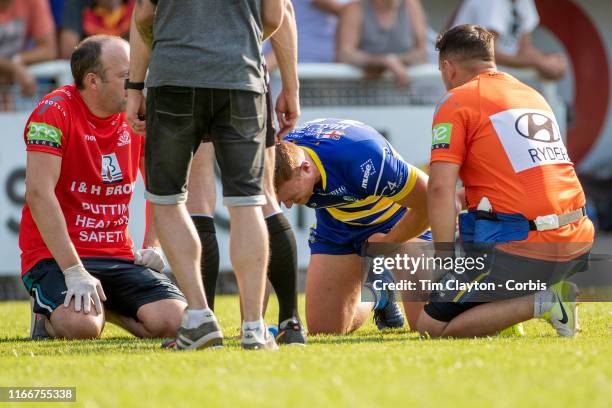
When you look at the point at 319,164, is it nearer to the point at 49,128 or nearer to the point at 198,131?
the point at 198,131

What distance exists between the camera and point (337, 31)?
9.48 m

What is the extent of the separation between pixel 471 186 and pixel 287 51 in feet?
3.86

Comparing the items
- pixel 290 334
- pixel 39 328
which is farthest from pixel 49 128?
pixel 290 334

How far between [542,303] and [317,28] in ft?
16.9

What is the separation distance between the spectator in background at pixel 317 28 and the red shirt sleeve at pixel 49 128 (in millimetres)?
4258

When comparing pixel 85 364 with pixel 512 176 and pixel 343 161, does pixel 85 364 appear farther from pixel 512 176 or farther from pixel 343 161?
pixel 512 176

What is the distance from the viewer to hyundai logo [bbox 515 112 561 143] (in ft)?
16.8

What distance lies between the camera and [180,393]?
10.7 feet

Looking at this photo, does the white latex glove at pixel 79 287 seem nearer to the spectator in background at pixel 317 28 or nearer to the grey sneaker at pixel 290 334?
the grey sneaker at pixel 290 334

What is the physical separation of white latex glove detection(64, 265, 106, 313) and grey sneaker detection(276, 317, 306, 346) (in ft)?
3.37

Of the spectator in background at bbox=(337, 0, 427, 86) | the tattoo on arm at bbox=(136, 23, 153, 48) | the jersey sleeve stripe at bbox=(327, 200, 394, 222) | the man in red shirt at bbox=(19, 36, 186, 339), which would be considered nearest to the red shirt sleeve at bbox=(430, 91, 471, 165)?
the jersey sleeve stripe at bbox=(327, 200, 394, 222)

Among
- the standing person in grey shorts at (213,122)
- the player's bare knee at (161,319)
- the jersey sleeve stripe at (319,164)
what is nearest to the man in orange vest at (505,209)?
the jersey sleeve stripe at (319,164)

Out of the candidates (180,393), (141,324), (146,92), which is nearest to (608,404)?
(180,393)

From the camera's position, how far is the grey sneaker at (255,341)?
4.23 m
